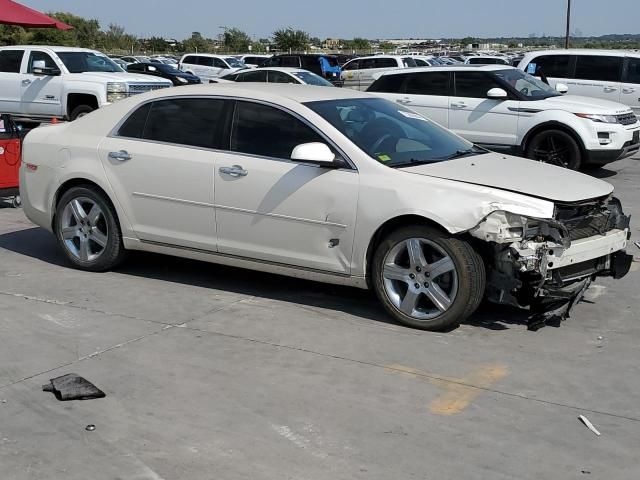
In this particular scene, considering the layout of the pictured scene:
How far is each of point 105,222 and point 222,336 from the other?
205 cm

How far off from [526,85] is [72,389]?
34.3 feet

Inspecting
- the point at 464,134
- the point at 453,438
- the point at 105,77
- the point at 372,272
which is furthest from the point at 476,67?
the point at 453,438

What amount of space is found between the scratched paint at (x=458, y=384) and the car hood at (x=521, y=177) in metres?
1.27

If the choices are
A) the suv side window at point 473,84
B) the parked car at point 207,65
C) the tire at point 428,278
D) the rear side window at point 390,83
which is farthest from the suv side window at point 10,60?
the parked car at point 207,65

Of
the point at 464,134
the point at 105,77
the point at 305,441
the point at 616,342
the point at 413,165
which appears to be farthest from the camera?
the point at 105,77

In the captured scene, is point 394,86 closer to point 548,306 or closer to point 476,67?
point 476,67

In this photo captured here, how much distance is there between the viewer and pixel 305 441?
4.24 m

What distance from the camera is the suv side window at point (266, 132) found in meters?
6.44

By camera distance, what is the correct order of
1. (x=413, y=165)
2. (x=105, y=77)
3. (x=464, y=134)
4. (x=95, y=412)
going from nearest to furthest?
(x=95, y=412), (x=413, y=165), (x=464, y=134), (x=105, y=77)

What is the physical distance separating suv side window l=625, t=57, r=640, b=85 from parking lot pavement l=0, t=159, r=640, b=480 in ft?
34.8

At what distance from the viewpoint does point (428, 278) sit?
583cm

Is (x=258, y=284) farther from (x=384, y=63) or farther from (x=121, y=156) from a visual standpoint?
(x=384, y=63)

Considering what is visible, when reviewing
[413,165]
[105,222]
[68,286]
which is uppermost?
[413,165]

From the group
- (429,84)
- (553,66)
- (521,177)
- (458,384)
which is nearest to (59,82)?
(429,84)
